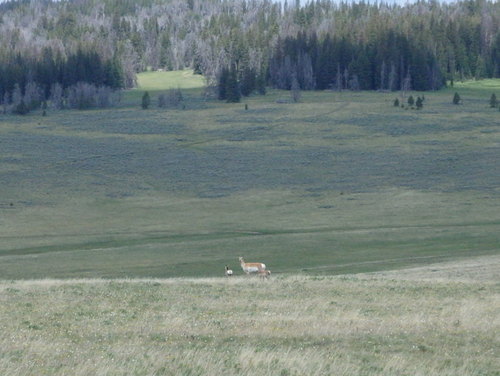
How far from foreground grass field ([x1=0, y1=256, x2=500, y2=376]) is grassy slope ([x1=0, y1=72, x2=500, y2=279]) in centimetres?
1400

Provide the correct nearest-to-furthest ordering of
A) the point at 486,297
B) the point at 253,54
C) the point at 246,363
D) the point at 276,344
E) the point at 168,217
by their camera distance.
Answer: the point at 246,363 < the point at 276,344 < the point at 486,297 < the point at 168,217 < the point at 253,54

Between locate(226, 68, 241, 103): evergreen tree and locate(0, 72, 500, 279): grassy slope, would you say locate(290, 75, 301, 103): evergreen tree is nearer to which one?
locate(0, 72, 500, 279): grassy slope

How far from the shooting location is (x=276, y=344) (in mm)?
16828

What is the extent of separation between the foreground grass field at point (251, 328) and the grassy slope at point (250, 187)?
551 inches

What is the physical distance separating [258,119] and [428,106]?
21876 mm

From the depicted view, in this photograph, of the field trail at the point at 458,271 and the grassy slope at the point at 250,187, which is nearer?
the field trail at the point at 458,271

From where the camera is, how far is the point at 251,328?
60.6 feet

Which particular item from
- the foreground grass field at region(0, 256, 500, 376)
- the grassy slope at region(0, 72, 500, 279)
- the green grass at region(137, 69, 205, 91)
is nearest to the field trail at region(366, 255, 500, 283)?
the foreground grass field at region(0, 256, 500, 376)

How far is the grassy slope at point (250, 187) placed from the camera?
4641 cm

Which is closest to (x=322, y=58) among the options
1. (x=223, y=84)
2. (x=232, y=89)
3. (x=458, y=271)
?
(x=223, y=84)

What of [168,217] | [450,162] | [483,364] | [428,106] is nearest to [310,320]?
[483,364]

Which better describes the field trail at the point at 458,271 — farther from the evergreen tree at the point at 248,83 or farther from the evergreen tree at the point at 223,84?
the evergreen tree at the point at 248,83

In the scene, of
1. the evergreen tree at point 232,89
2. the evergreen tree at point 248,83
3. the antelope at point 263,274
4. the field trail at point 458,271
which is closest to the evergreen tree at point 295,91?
the evergreen tree at point 248,83

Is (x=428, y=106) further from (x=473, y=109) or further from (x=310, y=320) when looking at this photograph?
(x=310, y=320)
